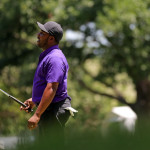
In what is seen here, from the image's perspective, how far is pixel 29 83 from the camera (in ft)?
53.9

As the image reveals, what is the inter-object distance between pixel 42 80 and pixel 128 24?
10.5 meters

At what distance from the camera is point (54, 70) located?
3.98 meters

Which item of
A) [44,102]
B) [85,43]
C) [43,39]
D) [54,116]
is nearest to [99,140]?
[44,102]

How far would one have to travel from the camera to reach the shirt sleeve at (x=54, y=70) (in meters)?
3.96

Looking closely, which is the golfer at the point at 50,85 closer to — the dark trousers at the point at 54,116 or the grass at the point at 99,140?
the dark trousers at the point at 54,116

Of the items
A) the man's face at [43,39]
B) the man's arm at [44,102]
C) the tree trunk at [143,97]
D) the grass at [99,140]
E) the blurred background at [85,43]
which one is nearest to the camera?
the grass at [99,140]

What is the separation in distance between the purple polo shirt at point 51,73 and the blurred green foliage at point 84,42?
859cm

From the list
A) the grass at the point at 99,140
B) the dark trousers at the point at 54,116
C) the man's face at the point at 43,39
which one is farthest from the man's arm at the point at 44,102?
the grass at the point at 99,140

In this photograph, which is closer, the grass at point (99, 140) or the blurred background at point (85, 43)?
the grass at point (99, 140)

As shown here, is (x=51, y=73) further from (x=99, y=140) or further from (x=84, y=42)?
(x=84, y=42)

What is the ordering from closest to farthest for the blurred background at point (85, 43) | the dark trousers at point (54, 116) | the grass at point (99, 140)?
the grass at point (99, 140)
the dark trousers at point (54, 116)
the blurred background at point (85, 43)

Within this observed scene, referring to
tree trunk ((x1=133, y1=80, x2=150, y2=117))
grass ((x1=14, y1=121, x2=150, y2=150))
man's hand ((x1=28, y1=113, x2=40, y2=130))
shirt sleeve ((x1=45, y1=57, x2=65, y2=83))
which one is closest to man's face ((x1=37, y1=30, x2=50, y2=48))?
shirt sleeve ((x1=45, y1=57, x2=65, y2=83))

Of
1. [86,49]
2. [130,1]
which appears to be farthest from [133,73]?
[130,1]

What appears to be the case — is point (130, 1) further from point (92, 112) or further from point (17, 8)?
point (92, 112)
